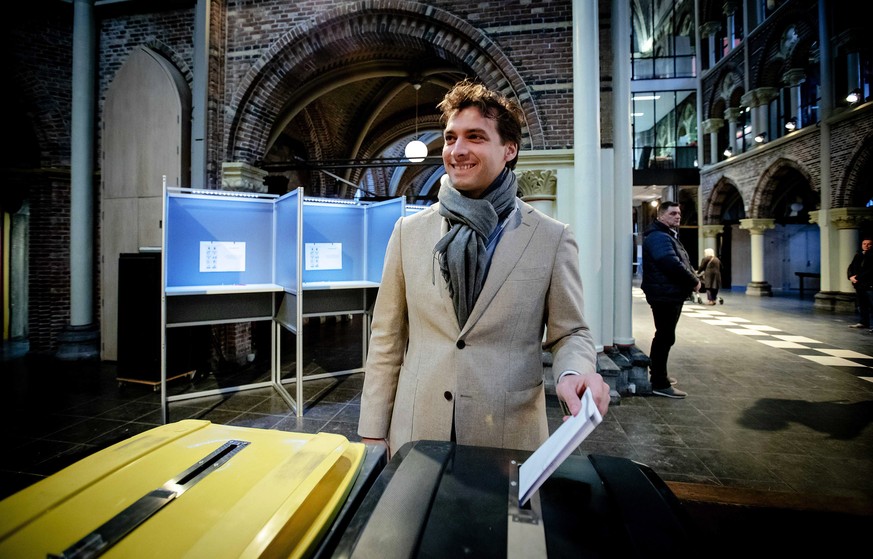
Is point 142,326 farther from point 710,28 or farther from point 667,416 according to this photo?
point 710,28

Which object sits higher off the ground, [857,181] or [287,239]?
[857,181]

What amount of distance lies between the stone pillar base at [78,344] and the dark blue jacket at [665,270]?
753 centimetres

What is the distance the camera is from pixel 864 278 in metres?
7.43

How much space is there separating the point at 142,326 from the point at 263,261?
4.90 feet

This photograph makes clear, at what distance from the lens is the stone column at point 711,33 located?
1662cm

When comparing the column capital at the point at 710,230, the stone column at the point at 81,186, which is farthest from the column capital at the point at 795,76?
the stone column at the point at 81,186

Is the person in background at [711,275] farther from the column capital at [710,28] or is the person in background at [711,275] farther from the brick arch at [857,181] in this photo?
the column capital at [710,28]

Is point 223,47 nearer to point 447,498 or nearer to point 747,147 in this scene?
point 447,498

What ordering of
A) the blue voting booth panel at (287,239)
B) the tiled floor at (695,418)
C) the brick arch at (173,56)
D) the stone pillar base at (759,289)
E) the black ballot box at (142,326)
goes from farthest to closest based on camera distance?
1. the stone pillar base at (759,289)
2. the brick arch at (173,56)
3. the black ballot box at (142,326)
4. the blue voting booth panel at (287,239)
5. the tiled floor at (695,418)

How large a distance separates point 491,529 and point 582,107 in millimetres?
→ 4679

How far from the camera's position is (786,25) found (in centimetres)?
1274

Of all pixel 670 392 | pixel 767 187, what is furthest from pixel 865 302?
pixel 767 187

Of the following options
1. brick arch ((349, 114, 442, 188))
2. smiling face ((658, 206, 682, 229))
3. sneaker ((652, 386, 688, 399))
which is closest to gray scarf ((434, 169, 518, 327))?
smiling face ((658, 206, 682, 229))

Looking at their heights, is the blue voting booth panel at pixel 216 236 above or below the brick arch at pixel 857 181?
below
